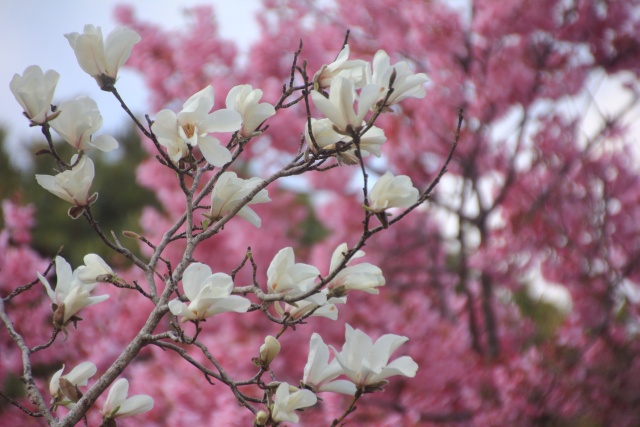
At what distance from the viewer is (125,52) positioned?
36.3 inches

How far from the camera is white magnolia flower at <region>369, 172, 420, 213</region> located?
2.86 ft

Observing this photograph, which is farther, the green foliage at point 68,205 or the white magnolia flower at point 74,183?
the green foliage at point 68,205

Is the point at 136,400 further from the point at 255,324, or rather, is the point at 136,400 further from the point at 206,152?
the point at 255,324

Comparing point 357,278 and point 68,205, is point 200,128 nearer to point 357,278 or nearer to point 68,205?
point 357,278

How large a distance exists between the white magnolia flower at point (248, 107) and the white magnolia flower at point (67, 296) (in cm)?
31

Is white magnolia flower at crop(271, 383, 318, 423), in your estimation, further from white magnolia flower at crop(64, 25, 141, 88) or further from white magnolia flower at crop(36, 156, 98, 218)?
white magnolia flower at crop(64, 25, 141, 88)

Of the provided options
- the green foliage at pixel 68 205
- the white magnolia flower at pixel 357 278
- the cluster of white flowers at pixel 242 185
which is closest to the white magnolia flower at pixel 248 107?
the cluster of white flowers at pixel 242 185

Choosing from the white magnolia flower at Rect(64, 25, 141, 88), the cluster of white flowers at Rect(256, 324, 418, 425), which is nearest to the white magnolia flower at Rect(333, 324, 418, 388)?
the cluster of white flowers at Rect(256, 324, 418, 425)

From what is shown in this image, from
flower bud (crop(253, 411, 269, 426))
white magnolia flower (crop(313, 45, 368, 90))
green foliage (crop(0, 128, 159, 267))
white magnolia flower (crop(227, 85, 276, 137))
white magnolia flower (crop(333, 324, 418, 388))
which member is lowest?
flower bud (crop(253, 411, 269, 426))

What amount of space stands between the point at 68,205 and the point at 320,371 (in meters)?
6.14

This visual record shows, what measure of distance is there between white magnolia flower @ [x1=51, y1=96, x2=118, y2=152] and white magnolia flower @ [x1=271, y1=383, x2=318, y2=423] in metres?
0.43

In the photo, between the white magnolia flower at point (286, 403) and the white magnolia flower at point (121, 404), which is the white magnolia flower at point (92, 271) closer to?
the white magnolia flower at point (121, 404)

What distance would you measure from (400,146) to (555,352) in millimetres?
1334

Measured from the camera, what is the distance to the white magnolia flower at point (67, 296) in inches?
35.5
